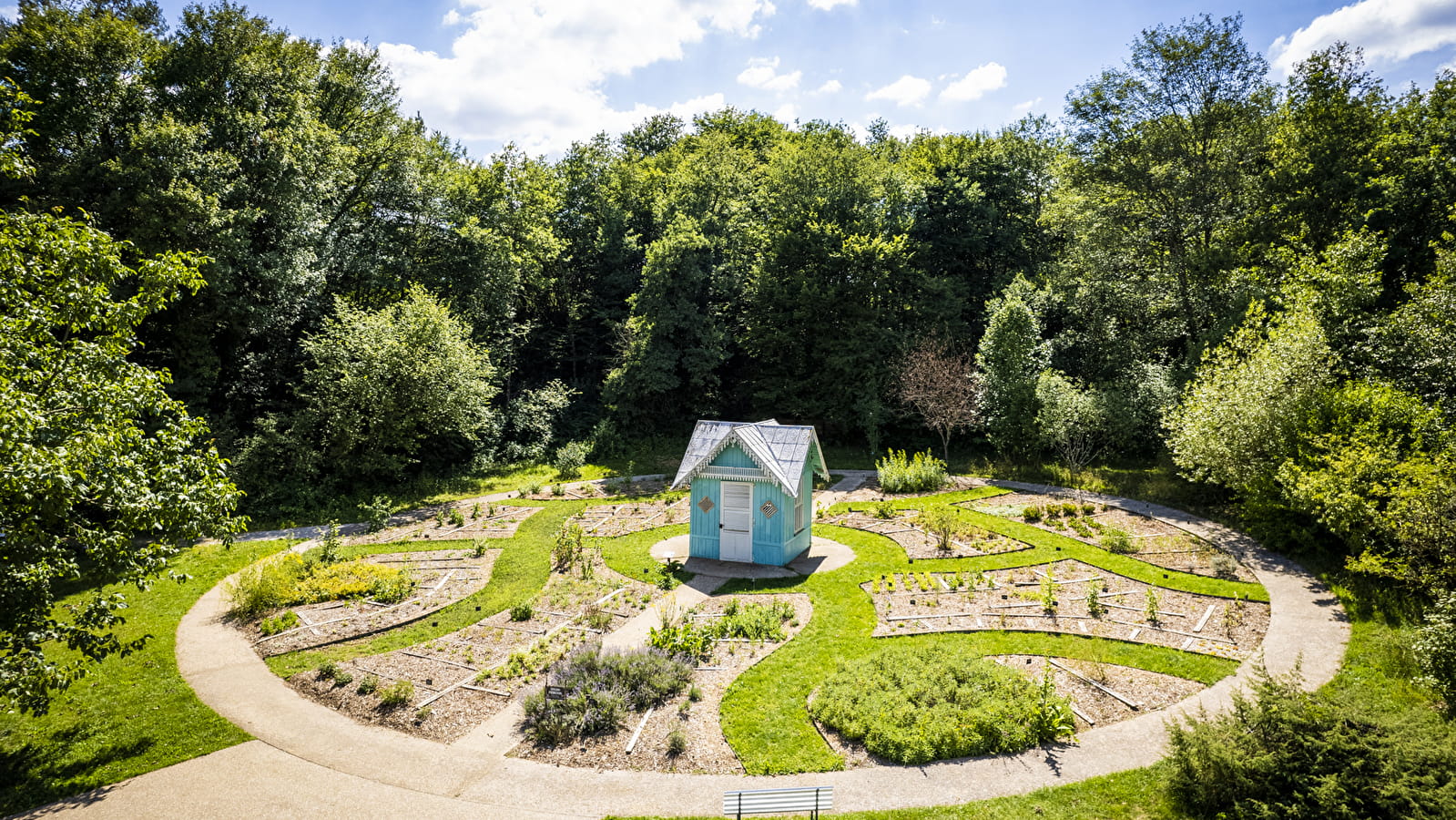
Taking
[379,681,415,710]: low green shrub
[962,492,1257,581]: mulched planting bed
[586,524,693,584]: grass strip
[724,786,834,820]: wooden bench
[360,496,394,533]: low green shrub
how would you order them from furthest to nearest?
1. [360,496,394,533]: low green shrub
2. [586,524,693,584]: grass strip
3. [962,492,1257,581]: mulched planting bed
4. [379,681,415,710]: low green shrub
5. [724,786,834,820]: wooden bench

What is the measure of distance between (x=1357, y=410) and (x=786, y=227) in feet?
82.8

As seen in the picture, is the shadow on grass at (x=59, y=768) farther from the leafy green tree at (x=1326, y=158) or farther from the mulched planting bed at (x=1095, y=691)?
the leafy green tree at (x=1326, y=158)

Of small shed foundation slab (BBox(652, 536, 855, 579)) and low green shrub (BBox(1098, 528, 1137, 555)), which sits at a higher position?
low green shrub (BBox(1098, 528, 1137, 555))

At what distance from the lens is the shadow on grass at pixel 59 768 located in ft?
28.7

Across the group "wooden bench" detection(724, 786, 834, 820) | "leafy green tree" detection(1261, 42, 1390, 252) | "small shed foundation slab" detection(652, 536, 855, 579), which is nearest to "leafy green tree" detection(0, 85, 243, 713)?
"wooden bench" detection(724, 786, 834, 820)

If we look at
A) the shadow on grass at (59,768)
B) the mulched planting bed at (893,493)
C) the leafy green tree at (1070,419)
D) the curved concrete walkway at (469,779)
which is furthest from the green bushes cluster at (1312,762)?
the leafy green tree at (1070,419)

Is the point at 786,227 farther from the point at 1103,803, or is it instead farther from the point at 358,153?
the point at 1103,803

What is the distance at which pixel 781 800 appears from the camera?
8.08 meters

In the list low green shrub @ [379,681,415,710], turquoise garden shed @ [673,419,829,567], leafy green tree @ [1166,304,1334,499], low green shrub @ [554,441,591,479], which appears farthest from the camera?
low green shrub @ [554,441,591,479]

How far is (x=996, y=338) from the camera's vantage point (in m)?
29.9

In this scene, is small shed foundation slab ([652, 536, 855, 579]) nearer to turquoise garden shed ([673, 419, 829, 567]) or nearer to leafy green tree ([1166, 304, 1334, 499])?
turquoise garden shed ([673, 419, 829, 567])

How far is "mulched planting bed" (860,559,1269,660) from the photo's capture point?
12891 millimetres

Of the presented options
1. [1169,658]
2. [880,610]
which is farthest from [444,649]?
[1169,658]

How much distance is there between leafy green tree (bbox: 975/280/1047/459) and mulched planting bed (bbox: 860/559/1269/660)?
1320 cm
